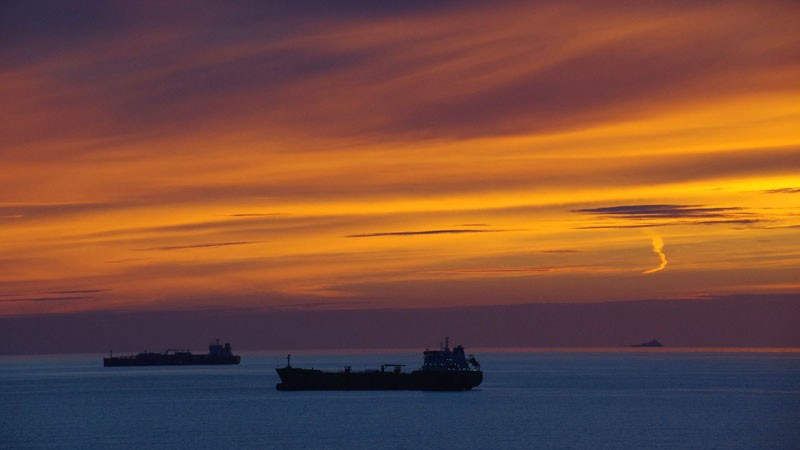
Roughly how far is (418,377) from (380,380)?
29.9ft

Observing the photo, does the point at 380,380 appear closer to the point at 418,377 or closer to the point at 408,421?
the point at 418,377

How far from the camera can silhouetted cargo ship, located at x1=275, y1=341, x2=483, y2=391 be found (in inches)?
6535

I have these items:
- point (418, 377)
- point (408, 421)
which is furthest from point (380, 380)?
point (408, 421)

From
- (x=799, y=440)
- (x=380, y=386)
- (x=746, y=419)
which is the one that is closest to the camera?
(x=799, y=440)

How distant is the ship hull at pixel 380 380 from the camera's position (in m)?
167

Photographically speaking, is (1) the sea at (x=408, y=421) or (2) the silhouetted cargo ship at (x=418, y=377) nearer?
(1) the sea at (x=408, y=421)

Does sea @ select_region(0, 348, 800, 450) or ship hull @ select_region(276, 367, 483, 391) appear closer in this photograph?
sea @ select_region(0, 348, 800, 450)

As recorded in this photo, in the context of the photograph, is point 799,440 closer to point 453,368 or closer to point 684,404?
Answer: point 684,404

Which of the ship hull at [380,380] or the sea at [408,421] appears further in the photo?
the ship hull at [380,380]

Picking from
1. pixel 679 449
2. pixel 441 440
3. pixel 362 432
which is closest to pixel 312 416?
pixel 362 432

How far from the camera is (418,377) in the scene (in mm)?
168375

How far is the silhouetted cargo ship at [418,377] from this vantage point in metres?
166

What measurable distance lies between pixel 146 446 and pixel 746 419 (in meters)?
70.5

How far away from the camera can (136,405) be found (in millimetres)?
162500
